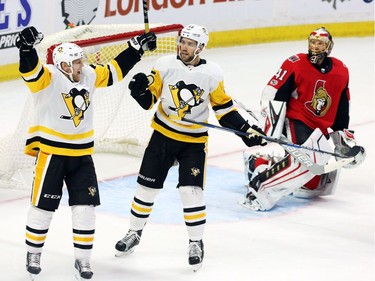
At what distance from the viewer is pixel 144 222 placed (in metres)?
5.54

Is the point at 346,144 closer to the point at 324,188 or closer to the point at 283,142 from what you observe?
the point at 324,188

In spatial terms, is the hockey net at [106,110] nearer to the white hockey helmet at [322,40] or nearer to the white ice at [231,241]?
the white ice at [231,241]

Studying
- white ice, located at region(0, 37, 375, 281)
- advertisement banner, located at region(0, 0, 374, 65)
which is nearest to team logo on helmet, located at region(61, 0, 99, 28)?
advertisement banner, located at region(0, 0, 374, 65)

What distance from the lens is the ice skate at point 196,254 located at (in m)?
5.31

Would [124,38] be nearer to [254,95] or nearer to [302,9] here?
[254,95]

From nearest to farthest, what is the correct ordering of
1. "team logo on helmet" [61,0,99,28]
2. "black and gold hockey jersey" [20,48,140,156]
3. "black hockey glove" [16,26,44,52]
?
"black hockey glove" [16,26,44,52], "black and gold hockey jersey" [20,48,140,156], "team logo on helmet" [61,0,99,28]

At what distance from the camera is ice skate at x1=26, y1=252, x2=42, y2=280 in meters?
5.05

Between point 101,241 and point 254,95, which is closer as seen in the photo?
point 101,241

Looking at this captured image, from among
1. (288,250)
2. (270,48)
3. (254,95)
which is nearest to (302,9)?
(270,48)

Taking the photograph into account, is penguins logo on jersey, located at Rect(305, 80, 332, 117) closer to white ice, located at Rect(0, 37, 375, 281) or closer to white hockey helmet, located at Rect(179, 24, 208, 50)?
white ice, located at Rect(0, 37, 375, 281)

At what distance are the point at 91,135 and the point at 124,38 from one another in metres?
1.55

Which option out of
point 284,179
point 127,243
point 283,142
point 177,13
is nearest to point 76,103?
point 127,243

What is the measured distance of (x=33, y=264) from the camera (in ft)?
16.6

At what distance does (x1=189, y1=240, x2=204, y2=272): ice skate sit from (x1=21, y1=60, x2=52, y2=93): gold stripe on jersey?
3.53 ft
